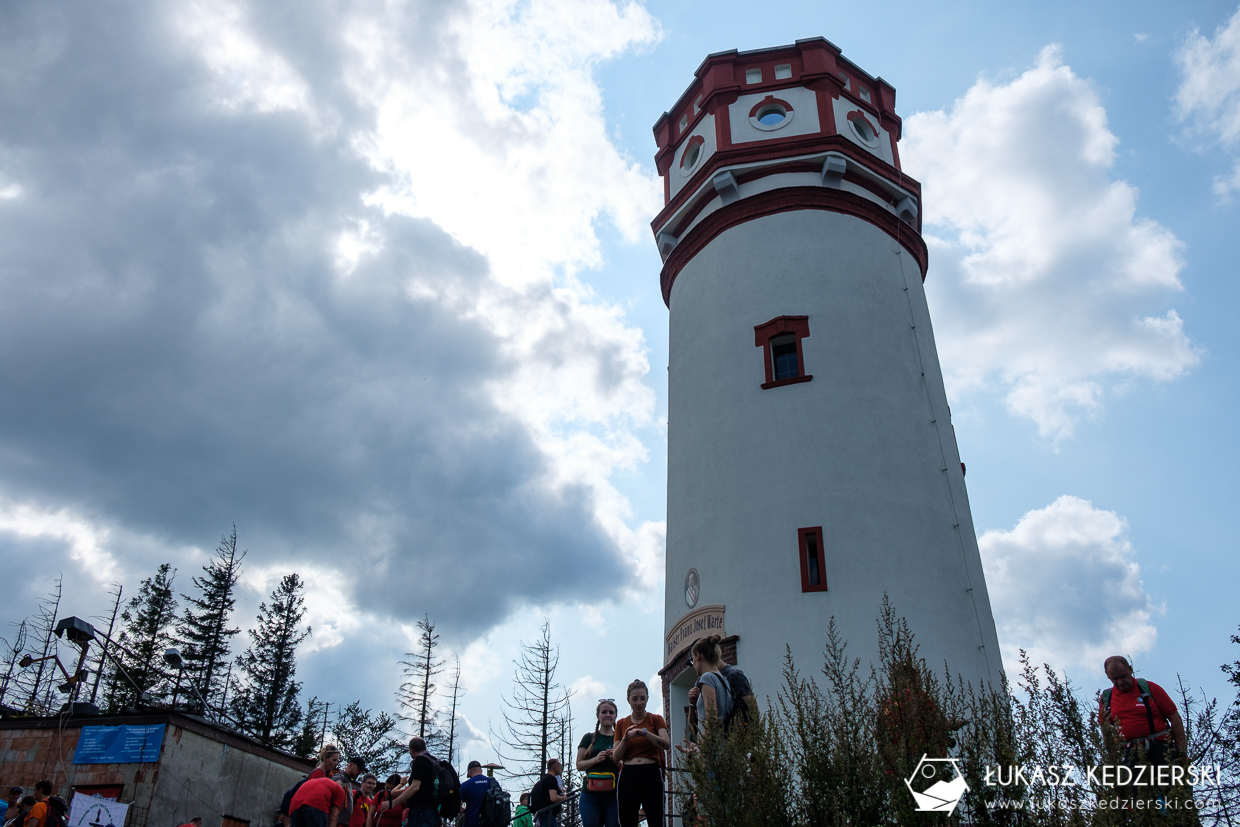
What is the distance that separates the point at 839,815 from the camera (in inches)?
251

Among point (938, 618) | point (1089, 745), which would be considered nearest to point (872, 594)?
point (938, 618)

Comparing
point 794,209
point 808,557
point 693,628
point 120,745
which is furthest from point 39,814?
point 794,209

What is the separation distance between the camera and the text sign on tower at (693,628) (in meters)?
15.7

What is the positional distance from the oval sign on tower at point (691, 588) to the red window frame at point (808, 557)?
7.14 ft

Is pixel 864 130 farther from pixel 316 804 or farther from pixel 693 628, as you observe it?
pixel 316 804

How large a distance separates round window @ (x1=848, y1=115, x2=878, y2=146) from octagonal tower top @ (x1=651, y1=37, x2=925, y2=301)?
0.03m

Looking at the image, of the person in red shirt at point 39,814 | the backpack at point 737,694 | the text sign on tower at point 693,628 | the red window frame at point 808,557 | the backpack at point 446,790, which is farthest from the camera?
the text sign on tower at point 693,628

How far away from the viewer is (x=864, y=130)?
22.5 m

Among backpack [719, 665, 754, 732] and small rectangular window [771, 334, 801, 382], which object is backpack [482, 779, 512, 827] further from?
small rectangular window [771, 334, 801, 382]

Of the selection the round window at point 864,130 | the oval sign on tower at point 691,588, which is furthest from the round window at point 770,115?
the oval sign on tower at point 691,588

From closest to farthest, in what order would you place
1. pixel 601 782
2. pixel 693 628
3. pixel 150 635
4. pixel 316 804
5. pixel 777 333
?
pixel 601 782 → pixel 316 804 → pixel 693 628 → pixel 777 333 → pixel 150 635

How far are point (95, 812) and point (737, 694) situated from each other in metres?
12.6

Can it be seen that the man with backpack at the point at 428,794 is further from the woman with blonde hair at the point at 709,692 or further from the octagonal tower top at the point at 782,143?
the octagonal tower top at the point at 782,143

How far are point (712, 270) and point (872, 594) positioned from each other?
8551 millimetres
